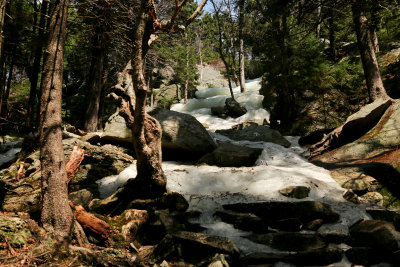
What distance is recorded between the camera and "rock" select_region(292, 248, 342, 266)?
3650mm

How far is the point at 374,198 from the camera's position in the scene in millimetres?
5535

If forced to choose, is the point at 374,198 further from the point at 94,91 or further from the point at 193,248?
the point at 94,91

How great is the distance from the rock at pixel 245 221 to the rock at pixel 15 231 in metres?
3.14

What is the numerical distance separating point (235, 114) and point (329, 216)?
1453 centimetres

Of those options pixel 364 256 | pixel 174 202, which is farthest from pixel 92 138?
pixel 364 256

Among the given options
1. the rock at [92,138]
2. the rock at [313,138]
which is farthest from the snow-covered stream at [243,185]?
the rock at [313,138]

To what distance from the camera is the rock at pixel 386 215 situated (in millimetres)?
4586

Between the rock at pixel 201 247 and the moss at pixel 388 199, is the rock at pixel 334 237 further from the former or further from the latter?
the moss at pixel 388 199

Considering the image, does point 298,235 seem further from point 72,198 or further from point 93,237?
point 72,198

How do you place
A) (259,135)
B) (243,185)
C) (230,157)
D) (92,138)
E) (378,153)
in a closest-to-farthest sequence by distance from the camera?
1. (243,185)
2. (378,153)
3. (230,157)
4. (92,138)
5. (259,135)

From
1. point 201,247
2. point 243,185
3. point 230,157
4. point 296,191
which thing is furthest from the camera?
point 230,157

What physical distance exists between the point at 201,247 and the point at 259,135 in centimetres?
761

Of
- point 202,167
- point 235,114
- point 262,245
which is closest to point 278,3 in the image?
point 202,167

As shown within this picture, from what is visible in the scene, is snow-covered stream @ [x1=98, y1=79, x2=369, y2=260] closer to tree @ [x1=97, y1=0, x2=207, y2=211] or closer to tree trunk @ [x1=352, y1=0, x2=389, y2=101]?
tree @ [x1=97, y1=0, x2=207, y2=211]
